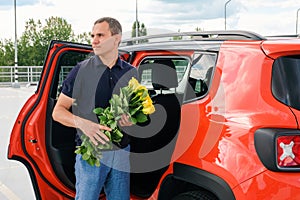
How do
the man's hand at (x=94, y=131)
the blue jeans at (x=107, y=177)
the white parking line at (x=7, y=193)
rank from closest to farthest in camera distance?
the man's hand at (x=94, y=131), the blue jeans at (x=107, y=177), the white parking line at (x=7, y=193)

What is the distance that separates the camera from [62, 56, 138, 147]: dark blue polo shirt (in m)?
2.74

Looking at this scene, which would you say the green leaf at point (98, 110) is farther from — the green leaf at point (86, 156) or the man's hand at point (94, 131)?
the green leaf at point (86, 156)

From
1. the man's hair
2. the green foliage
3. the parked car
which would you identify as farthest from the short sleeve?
the green foliage

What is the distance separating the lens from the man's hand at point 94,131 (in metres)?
2.52

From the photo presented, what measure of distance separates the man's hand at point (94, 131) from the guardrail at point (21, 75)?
23.1 metres

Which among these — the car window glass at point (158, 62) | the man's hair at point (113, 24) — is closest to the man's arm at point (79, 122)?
the man's hair at point (113, 24)

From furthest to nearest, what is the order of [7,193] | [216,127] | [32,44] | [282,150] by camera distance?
[32,44] → [7,193] → [216,127] → [282,150]

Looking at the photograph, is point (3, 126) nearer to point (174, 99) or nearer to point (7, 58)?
point (174, 99)

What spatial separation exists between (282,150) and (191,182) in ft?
2.01

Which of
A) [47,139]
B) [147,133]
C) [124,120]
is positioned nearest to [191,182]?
[124,120]

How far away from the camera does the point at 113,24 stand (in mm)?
2752

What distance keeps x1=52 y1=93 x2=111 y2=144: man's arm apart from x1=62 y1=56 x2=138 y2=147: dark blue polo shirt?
6 centimetres

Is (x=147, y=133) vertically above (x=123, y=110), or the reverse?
(x=123, y=110)

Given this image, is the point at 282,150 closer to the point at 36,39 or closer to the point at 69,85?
the point at 69,85
